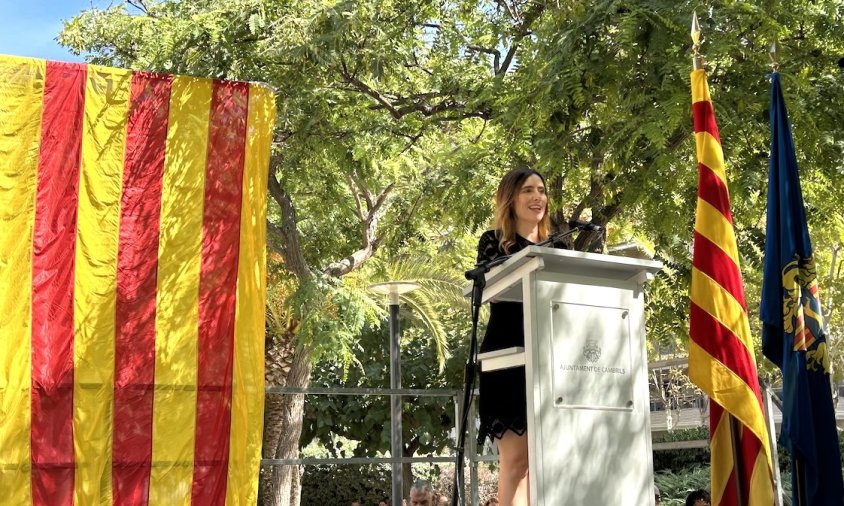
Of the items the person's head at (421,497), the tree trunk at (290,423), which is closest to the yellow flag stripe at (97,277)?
the person's head at (421,497)

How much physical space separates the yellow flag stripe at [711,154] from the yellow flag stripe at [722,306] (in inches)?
18.3

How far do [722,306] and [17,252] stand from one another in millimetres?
3661

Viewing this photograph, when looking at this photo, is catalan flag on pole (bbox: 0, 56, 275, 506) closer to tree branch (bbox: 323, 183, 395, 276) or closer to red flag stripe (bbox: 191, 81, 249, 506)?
red flag stripe (bbox: 191, 81, 249, 506)

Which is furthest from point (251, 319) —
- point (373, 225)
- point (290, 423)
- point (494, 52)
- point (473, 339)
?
point (373, 225)

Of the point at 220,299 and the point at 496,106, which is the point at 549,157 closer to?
the point at 496,106

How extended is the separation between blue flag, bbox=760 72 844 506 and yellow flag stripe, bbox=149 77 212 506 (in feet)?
10.1

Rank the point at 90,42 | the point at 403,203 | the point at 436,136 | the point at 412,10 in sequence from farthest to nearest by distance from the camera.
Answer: the point at 403,203 < the point at 90,42 < the point at 436,136 < the point at 412,10

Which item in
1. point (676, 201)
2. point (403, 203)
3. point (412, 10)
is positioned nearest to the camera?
point (676, 201)

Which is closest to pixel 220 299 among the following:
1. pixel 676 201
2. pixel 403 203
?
pixel 676 201

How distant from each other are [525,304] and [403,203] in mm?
10218

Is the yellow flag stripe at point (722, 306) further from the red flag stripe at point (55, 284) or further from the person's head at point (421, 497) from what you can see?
the person's head at point (421, 497)

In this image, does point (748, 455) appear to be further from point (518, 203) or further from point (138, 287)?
point (138, 287)

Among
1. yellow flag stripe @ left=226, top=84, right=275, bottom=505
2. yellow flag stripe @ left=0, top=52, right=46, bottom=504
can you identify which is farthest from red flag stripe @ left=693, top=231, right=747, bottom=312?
yellow flag stripe @ left=0, top=52, right=46, bottom=504

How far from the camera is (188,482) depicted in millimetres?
5168
